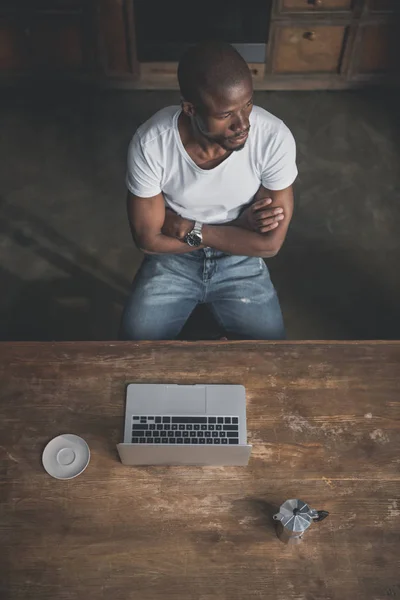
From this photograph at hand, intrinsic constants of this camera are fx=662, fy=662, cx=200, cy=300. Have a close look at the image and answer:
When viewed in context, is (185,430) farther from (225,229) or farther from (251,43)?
(251,43)

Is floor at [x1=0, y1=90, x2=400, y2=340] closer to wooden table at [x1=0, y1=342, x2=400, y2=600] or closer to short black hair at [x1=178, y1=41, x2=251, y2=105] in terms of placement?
wooden table at [x1=0, y1=342, x2=400, y2=600]

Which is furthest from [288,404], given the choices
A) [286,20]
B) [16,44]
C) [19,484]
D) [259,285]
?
[16,44]

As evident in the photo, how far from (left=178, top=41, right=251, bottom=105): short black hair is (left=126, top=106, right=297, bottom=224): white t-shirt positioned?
23 centimetres

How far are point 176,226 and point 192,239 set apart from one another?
7 centimetres

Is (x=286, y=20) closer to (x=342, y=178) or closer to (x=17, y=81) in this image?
(x=342, y=178)

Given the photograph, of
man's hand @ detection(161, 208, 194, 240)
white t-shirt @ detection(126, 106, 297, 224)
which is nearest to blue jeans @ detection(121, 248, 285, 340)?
man's hand @ detection(161, 208, 194, 240)

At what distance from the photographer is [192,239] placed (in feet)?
7.10

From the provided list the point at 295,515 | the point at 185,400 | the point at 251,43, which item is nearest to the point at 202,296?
the point at 185,400

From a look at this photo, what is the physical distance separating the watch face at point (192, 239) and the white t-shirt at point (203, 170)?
0.11 m

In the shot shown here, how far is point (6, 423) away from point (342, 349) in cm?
96

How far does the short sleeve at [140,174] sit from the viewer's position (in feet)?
6.55

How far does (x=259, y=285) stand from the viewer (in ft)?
7.39

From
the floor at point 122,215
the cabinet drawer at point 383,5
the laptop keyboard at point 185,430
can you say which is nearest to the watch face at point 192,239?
the laptop keyboard at point 185,430

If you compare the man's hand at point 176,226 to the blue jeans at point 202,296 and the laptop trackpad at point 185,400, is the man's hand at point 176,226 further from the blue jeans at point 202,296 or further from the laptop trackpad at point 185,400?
the laptop trackpad at point 185,400
